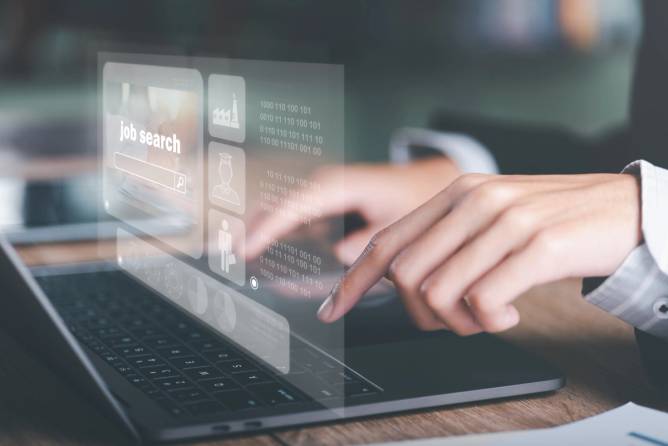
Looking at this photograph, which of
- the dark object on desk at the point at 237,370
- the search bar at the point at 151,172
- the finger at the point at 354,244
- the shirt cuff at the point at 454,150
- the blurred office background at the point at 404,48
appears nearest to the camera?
the dark object on desk at the point at 237,370

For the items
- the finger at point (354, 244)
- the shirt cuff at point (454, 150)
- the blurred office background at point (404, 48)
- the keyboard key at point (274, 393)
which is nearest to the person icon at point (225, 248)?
the keyboard key at point (274, 393)

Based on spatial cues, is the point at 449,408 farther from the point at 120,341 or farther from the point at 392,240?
the point at 120,341

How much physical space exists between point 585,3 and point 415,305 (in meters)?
1.96

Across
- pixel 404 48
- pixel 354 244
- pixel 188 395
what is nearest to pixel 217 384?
pixel 188 395

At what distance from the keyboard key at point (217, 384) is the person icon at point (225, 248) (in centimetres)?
9

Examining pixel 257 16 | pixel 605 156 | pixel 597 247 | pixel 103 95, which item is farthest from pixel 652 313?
pixel 257 16

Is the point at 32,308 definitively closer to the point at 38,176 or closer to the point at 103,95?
the point at 103,95

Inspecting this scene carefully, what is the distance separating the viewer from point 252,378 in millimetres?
537

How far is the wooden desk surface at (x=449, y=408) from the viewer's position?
499 millimetres

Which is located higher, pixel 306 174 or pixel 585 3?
pixel 585 3

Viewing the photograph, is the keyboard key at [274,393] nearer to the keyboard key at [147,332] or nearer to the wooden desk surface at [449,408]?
the wooden desk surface at [449,408]

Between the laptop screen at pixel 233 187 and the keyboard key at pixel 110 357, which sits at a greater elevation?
the laptop screen at pixel 233 187

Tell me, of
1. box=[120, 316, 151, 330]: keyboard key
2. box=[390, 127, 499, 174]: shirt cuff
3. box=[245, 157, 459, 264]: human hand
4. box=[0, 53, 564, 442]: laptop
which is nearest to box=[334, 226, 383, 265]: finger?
box=[245, 157, 459, 264]: human hand

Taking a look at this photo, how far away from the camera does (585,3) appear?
2.31 meters
